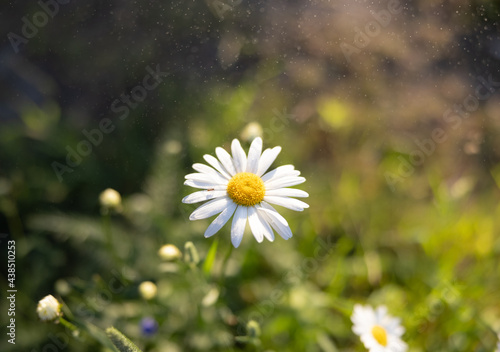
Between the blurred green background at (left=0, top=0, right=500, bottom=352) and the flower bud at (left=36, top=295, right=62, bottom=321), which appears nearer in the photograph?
the flower bud at (left=36, top=295, right=62, bottom=321)

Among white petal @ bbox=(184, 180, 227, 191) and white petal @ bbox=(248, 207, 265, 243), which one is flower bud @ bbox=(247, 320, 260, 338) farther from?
white petal @ bbox=(184, 180, 227, 191)

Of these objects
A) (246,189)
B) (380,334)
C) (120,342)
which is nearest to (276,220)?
(246,189)

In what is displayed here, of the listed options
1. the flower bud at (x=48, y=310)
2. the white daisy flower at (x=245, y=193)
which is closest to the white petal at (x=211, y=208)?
the white daisy flower at (x=245, y=193)

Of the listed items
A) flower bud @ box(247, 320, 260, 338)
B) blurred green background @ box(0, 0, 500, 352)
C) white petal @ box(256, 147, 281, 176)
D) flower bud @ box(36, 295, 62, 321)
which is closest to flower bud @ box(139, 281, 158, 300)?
blurred green background @ box(0, 0, 500, 352)

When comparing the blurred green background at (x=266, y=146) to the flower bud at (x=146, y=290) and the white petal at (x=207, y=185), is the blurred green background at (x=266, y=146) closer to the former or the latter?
the flower bud at (x=146, y=290)

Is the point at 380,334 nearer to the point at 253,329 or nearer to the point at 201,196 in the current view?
the point at 253,329

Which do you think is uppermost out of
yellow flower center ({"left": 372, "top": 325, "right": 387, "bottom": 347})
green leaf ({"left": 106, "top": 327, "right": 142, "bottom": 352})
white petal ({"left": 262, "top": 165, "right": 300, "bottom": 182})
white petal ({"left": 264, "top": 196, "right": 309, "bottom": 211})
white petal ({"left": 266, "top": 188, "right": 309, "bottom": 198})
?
white petal ({"left": 262, "top": 165, "right": 300, "bottom": 182})

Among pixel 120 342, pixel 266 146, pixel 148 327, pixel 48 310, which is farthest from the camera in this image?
pixel 266 146
